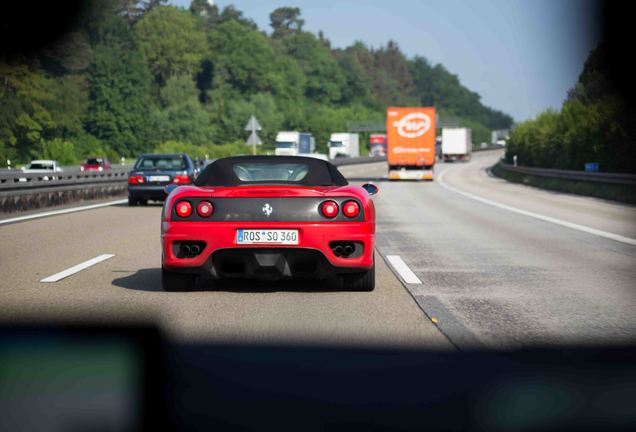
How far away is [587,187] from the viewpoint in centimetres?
3064

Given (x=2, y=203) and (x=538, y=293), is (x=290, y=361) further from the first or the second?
(x=2, y=203)

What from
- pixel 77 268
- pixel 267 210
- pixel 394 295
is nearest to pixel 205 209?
pixel 267 210

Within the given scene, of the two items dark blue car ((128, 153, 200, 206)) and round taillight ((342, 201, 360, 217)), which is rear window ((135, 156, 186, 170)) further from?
round taillight ((342, 201, 360, 217))

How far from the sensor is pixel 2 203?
20719mm

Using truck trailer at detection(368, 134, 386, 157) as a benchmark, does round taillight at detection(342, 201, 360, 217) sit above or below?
above

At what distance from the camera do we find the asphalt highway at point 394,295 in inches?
255

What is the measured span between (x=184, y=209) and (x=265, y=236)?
73 centimetres

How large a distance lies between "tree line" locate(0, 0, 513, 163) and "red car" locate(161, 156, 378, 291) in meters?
59.7

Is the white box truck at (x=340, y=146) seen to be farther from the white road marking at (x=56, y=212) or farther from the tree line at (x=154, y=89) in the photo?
the white road marking at (x=56, y=212)

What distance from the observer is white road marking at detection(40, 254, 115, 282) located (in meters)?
9.29

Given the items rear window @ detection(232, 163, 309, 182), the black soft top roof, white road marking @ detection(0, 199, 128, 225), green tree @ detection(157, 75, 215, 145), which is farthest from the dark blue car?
green tree @ detection(157, 75, 215, 145)

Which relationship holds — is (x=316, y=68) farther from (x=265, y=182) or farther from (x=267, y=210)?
(x=267, y=210)

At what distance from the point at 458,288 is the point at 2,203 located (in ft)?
47.7

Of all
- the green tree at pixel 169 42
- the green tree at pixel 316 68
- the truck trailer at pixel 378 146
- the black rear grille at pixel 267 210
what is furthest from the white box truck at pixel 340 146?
the black rear grille at pixel 267 210
